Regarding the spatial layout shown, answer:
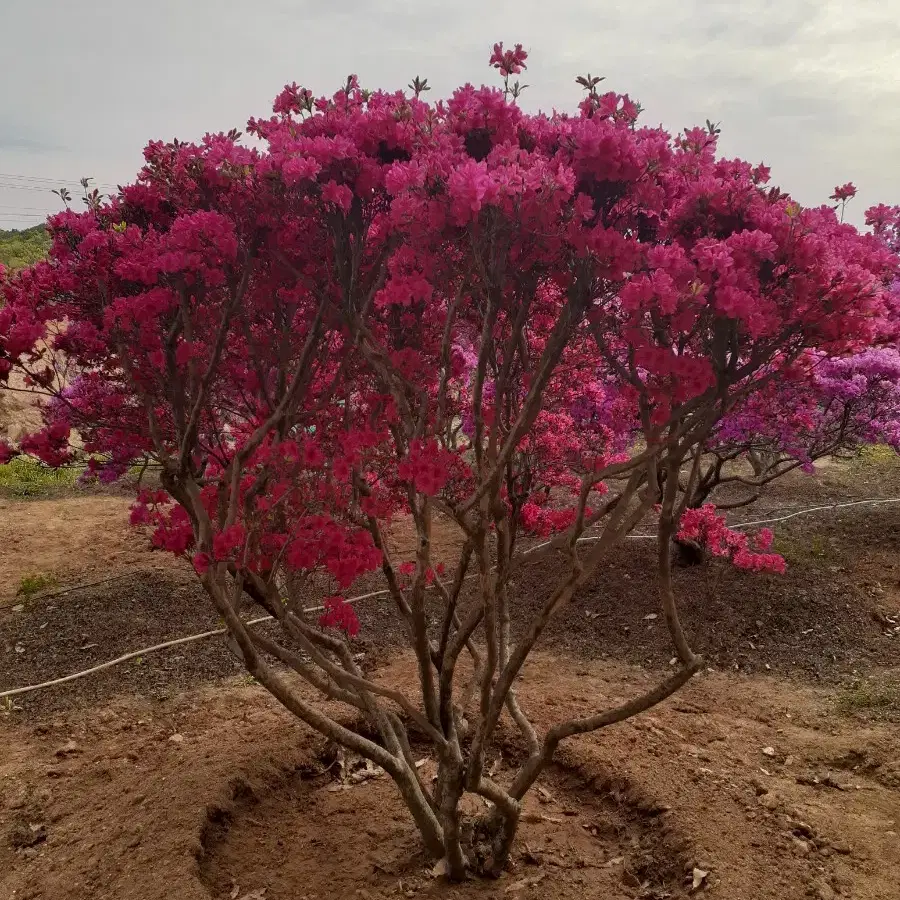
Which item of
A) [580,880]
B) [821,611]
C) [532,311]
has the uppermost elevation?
[532,311]

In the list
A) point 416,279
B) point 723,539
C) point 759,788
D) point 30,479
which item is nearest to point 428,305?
point 416,279

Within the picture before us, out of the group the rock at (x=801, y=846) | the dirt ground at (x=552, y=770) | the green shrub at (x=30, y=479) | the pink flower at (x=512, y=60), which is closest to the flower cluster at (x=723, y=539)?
the dirt ground at (x=552, y=770)

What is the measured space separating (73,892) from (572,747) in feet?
8.76

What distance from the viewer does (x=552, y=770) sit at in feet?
13.8

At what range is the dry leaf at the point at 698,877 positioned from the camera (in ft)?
10.2

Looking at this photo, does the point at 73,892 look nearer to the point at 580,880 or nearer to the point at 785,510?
the point at 580,880

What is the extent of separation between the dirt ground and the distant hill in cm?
1400

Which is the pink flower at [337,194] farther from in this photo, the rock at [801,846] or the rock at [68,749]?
the rock at [68,749]

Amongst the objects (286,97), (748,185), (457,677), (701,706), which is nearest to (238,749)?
(457,677)

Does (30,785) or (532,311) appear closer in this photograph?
(532,311)

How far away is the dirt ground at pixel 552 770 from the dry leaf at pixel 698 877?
0.06 feet

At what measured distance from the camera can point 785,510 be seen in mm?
8719

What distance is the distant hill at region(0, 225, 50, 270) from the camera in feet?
57.7

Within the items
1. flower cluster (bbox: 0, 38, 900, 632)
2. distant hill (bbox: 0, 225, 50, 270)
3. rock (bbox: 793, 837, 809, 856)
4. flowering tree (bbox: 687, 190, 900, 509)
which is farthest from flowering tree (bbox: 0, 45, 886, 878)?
distant hill (bbox: 0, 225, 50, 270)
